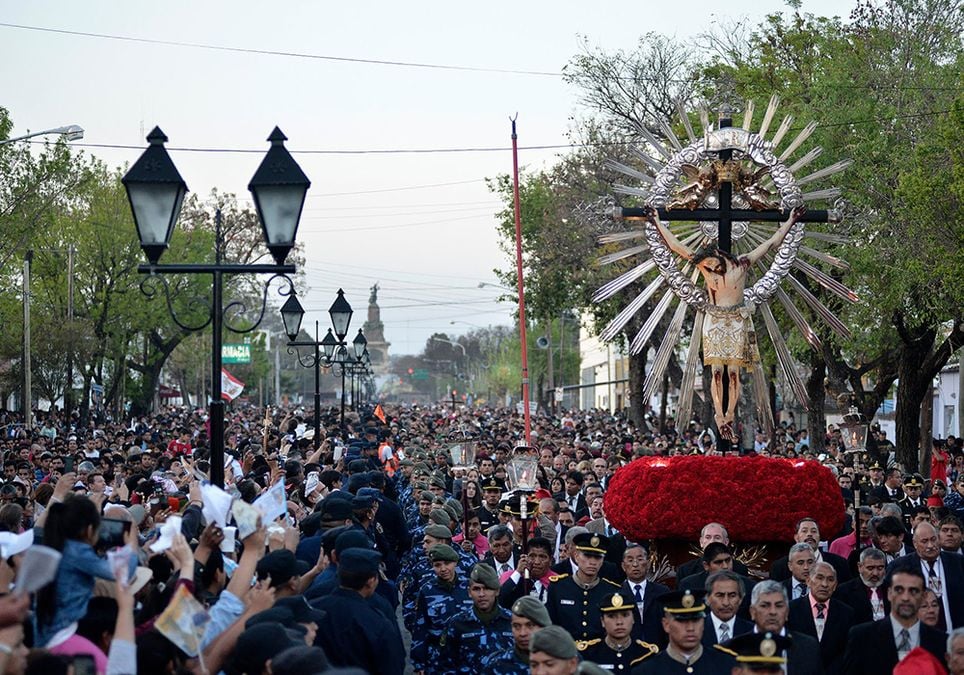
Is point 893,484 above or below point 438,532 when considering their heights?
below

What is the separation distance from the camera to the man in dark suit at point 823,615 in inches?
421

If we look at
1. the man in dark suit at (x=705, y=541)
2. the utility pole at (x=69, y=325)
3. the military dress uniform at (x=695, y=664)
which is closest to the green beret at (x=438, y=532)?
the man in dark suit at (x=705, y=541)

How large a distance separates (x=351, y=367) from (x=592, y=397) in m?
82.9

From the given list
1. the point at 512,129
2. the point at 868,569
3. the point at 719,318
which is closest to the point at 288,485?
the point at 719,318

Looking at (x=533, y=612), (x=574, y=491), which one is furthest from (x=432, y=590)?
(x=574, y=491)

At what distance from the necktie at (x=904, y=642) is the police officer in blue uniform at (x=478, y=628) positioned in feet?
8.06

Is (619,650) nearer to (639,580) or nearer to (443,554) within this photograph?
(443,554)

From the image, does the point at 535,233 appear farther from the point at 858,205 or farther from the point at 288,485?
the point at 288,485

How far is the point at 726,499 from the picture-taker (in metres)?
14.1

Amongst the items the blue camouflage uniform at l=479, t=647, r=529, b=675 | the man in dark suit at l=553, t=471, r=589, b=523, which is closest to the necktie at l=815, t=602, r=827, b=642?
the blue camouflage uniform at l=479, t=647, r=529, b=675

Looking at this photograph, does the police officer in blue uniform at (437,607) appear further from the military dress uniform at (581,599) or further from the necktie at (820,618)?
the necktie at (820,618)

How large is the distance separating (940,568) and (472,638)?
13.5 ft

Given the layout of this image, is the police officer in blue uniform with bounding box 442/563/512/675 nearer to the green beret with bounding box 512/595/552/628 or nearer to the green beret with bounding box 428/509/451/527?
the green beret with bounding box 512/595/552/628

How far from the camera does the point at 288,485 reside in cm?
1631
